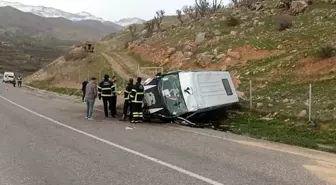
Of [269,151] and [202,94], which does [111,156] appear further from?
[202,94]

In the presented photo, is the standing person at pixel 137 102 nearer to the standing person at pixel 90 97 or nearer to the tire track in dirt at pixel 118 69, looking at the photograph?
the standing person at pixel 90 97

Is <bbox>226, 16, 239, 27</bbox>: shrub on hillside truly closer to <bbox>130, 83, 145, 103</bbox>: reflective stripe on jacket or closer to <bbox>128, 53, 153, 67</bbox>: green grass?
<bbox>128, 53, 153, 67</bbox>: green grass

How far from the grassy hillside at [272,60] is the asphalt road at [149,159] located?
6.84 feet

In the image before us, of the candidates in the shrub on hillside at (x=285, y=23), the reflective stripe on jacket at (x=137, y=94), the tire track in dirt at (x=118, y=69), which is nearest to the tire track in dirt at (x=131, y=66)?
the tire track in dirt at (x=118, y=69)

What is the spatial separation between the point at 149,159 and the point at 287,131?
584 cm

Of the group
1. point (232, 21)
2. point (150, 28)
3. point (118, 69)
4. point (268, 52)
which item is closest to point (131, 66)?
point (118, 69)

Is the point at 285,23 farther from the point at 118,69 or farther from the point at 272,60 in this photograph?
the point at 118,69

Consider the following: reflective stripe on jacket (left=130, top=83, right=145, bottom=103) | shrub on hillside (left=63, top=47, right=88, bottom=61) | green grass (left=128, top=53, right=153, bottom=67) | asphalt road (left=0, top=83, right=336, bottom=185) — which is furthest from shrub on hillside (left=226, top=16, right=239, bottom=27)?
asphalt road (left=0, top=83, right=336, bottom=185)

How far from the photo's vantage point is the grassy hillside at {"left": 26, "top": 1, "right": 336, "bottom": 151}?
13217 mm

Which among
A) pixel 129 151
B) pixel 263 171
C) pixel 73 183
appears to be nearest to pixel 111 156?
pixel 129 151

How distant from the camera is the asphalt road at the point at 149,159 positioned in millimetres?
6773

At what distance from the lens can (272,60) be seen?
26.1 meters

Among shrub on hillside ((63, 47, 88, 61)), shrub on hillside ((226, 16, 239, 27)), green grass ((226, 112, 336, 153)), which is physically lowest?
green grass ((226, 112, 336, 153))

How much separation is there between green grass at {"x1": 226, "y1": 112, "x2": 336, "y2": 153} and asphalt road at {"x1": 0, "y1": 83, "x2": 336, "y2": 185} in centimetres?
83
